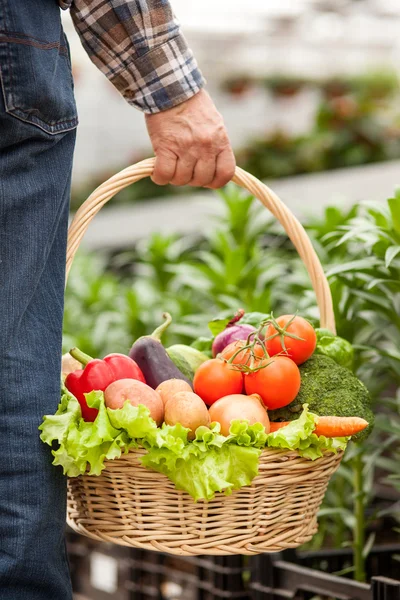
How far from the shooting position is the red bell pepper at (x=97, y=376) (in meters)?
1.64

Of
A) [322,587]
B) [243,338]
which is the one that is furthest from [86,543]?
[243,338]

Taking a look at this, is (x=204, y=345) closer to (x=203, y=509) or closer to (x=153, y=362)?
(x=153, y=362)

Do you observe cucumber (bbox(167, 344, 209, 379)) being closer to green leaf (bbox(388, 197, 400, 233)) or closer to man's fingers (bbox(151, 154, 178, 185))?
man's fingers (bbox(151, 154, 178, 185))

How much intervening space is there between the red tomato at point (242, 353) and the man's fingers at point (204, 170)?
0.37 meters

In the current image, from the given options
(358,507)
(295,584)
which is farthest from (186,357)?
(358,507)

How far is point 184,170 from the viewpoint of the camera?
1.78m

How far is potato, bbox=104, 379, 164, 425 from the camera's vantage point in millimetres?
1564

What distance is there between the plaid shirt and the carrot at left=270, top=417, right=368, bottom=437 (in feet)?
2.41

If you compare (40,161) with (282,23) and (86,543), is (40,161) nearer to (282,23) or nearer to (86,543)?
(86,543)

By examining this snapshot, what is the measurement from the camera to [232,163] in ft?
5.88

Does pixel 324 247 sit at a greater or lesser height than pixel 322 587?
greater

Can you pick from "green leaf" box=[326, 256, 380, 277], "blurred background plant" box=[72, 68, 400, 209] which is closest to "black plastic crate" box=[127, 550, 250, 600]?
"green leaf" box=[326, 256, 380, 277]

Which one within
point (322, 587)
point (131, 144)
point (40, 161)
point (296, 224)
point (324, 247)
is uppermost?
point (40, 161)

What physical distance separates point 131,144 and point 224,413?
8551 mm
